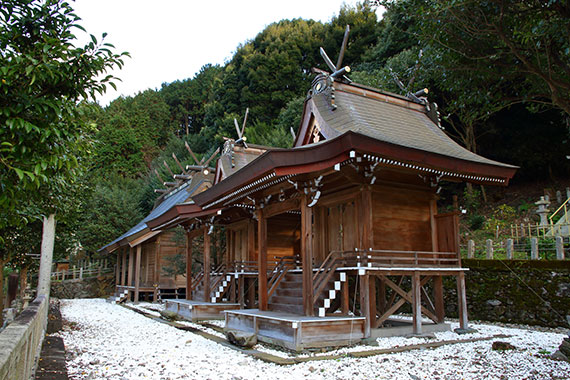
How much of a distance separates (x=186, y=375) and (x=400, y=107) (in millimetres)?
9470

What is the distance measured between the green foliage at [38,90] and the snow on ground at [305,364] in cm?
351

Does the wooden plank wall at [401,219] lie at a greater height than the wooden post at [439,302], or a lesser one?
greater

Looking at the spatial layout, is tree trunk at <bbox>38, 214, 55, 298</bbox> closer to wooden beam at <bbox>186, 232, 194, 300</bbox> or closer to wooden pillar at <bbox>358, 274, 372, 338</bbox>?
wooden beam at <bbox>186, 232, 194, 300</bbox>

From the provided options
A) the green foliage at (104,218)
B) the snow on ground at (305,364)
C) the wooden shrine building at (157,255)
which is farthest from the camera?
the green foliage at (104,218)

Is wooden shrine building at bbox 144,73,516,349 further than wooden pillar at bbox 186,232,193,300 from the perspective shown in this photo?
No

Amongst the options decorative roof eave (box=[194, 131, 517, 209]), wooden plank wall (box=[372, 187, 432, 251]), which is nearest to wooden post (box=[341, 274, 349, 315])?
wooden plank wall (box=[372, 187, 432, 251])

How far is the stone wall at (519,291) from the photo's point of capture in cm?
1123

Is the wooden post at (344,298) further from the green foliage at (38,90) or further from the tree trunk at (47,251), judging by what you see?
the tree trunk at (47,251)

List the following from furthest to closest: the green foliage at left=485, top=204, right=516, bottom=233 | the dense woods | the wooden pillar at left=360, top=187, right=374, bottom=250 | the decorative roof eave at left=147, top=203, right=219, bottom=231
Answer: the green foliage at left=485, top=204, right=516, bottom=233
the decorative roof eave at left=147, top=203, right=219, bottom=231
the wooden pillar at left=360, top=187, right=374, bottom=250
the dense woods

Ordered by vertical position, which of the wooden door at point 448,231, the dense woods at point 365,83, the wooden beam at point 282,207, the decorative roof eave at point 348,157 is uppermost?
the dense woods at point 365,83

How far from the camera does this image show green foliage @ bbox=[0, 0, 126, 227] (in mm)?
4145

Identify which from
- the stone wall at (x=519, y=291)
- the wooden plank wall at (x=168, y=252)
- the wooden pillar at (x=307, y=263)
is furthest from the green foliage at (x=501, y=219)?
the wooden plank wall at (x=168, y=252)

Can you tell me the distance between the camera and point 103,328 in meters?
12.2

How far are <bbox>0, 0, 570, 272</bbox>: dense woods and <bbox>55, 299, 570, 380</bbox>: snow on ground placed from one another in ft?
9.61
